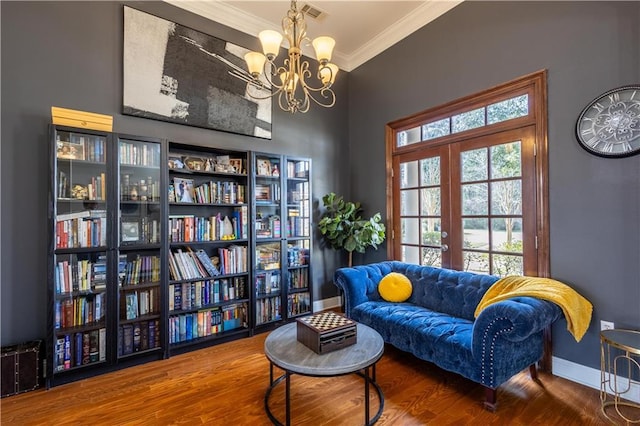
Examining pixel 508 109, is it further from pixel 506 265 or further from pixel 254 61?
pixel 254 61

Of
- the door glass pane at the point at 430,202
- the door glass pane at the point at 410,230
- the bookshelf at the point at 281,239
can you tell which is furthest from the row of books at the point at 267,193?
the door glass pane at the point at 430,202

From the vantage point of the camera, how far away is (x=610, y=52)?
2.09 m

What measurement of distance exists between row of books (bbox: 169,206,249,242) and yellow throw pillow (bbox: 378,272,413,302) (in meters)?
1.59

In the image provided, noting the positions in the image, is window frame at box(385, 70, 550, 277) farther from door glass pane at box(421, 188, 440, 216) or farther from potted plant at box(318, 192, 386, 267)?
potted plant at box(318, 192, 386, 267)

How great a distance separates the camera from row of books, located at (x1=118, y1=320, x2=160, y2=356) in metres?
2.53

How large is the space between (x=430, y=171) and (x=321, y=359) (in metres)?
2.48

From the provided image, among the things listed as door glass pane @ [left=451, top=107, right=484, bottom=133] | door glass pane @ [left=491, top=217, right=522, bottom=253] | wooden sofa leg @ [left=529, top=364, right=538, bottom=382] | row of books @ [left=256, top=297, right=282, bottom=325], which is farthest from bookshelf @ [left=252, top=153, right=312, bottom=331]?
wooden sofa leg @ [left=529, top=364, right=538, bottom=382]

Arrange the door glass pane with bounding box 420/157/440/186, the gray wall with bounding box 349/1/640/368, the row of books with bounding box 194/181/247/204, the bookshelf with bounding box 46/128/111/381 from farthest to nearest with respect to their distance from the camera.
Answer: the door glass pane with bounding box 420/157/440/186 < the row of books with bounding box 194/181/247/204 < the bookshelf with bounding box 46/128/111/381 < the gray wall with bounding box 349/1/640/368

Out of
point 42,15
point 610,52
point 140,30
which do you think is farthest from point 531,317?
A: point 42,15

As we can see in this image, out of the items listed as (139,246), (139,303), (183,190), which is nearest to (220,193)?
(183,190)

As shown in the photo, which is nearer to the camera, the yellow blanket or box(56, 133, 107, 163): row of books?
the yellow blanket

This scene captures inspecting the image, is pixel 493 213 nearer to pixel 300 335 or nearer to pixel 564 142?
pixel 564 142

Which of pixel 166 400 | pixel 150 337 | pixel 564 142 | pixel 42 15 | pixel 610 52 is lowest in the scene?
pixel 166 400

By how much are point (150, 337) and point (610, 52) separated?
4.36 meters
